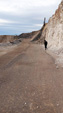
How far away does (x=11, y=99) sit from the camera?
18.6 feet

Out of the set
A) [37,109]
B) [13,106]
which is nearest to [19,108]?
[13,106]

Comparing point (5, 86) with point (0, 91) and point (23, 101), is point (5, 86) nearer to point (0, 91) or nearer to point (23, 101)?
point (0, 91)

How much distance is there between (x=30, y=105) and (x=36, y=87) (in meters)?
1.74

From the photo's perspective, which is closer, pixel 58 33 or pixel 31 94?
pixel 31 94

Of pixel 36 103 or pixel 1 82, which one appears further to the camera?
pixel 1 82

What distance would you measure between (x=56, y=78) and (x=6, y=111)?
415 cm

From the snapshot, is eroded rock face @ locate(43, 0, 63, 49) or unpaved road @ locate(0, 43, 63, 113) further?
eroded rock face @ locate(43, 0, 63, 49)

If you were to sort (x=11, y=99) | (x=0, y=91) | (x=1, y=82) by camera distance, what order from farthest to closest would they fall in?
1. (x=1, y=82)
2. (x=0, y=91)
3. (x=11, y=99)

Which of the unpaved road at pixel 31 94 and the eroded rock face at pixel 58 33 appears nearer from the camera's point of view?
the unpaved road at pixel 31 94

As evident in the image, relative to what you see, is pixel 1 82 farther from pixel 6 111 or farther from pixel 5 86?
pixel 6 111

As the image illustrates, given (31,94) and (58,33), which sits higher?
(31,94)

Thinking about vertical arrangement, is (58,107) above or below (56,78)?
above

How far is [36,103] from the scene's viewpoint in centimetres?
536

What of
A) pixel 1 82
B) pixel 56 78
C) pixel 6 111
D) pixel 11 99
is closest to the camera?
pixel 6 111
